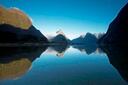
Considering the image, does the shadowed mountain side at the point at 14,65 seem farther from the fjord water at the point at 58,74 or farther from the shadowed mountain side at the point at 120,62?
the shadowed mountain side at the point at 120,62

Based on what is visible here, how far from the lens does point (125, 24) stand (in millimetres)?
163500

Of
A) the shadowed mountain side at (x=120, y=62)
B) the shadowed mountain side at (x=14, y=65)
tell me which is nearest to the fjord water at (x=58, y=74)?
the shadowed mountain side at (x=14, y=65)

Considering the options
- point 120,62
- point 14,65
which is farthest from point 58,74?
point 120,62

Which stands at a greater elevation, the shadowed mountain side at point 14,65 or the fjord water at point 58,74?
the shadowed mountain side at point 14,65

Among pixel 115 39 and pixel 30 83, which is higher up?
pixel 115 39

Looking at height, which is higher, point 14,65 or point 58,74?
point 14,65

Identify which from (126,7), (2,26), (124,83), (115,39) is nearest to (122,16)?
(126,7)

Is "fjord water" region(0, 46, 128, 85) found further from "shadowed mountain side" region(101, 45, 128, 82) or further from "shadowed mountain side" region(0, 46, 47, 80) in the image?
"shadowed mountain side" region(101, 45, 128, 82)

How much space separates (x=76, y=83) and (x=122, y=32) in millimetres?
158429

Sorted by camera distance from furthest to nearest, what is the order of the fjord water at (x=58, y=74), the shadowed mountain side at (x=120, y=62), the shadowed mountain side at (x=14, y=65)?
1. the shadowed mountain side at (x=120, y=62)
2. the shadowed mountain side at (x=14, y=65)
3. the fjord water at (x=58, y=74)

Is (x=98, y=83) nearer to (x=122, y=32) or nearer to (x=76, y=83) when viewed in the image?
(x=76, y=83)

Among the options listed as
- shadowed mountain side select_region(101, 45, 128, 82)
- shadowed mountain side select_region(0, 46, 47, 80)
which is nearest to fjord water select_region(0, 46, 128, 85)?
shadowed mountain side select_region(0, 46, 47, 80)

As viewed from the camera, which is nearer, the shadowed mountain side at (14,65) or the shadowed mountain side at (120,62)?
the shadowed mountain side at (14,65)

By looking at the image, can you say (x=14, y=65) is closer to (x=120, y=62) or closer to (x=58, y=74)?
(x=58, y=74)
